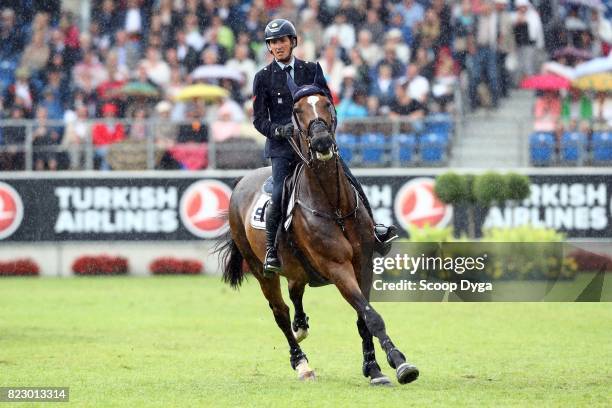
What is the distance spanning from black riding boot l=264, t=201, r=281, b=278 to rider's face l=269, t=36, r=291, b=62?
1.51 m

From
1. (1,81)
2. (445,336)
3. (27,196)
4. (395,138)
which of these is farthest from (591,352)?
(1,81)

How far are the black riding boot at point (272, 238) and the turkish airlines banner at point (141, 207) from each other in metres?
13.6

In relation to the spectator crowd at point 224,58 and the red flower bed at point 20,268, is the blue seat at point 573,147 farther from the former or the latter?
the red flower bed at point 20,268

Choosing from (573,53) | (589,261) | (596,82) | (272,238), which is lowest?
(589,261)

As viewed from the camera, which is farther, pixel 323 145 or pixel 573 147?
pixel 573 147

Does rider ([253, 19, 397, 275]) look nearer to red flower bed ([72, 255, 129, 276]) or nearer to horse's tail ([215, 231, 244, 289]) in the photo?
horse's tail ([215, 231, 244, 289])

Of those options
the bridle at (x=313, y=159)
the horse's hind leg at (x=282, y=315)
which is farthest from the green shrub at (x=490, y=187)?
the bridle at (x=313, y=159)

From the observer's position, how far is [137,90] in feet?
90.0

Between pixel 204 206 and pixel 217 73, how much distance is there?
3.42 meters

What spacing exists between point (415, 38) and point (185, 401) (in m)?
19.9

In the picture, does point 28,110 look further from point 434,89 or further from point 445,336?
point 445,336

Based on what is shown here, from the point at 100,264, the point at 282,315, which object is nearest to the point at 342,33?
the point at 100,264

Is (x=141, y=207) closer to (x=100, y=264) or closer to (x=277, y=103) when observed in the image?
(x=100, y=264)

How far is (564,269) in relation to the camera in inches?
902
